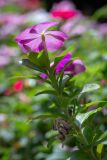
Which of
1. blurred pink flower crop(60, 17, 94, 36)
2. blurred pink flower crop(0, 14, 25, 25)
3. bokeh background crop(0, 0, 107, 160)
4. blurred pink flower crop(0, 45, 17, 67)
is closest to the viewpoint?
bokeh background crop(0, 0, 107, 160)

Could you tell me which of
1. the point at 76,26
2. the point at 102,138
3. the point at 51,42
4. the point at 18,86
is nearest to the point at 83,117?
the point at 102,138

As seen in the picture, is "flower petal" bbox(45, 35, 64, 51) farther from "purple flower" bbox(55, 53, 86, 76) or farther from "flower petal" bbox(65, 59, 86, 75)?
"flower petal" bbox(65, 59, 86, 75)

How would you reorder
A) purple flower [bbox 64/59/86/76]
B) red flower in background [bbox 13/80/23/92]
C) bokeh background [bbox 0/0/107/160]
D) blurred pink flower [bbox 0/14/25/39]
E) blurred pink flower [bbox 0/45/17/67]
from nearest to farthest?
purple flower [bbox 64/59/86/76], bokeh background [bbox 0/0/107/160], red flower in background [bbox 13/80/23/92], blurred pink flower [bbox 0/45/17/67], blurred pink flower [bbox 0/14/25/39]

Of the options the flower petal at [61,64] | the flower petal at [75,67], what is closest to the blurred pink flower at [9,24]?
the flower petal at [75,67]

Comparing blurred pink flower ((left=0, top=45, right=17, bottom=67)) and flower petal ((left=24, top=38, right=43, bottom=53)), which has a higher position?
flower petal ((left=24, top=38, right=43, bottom=53))

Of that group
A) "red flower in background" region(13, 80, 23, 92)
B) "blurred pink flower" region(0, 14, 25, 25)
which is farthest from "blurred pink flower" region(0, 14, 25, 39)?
"red flower in background" region(13, 80, 23, 92)

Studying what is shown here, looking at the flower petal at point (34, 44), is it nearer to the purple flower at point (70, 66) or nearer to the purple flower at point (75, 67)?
the purple flower at point (70, 66)

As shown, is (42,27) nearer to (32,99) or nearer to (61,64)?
(61,64)

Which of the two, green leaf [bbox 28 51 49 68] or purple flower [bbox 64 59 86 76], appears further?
purple flower [bbox 64 59 86 76]

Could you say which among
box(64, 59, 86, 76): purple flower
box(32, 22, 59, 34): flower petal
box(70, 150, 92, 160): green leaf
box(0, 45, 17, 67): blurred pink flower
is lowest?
box(0, 45, 17, 67): blurred pink flower
